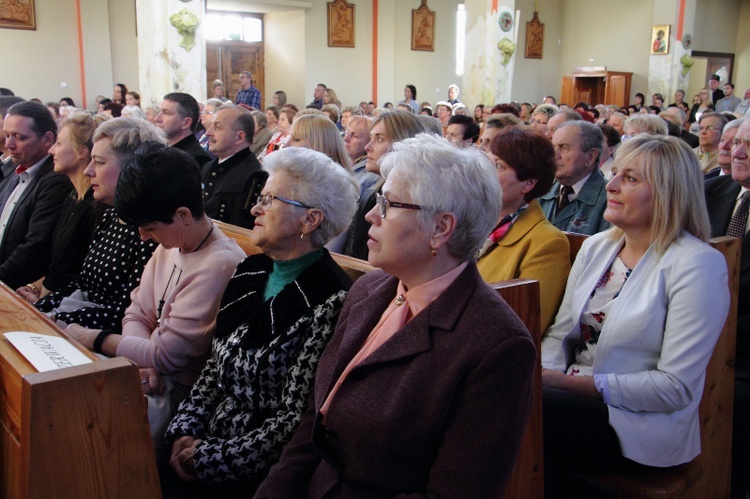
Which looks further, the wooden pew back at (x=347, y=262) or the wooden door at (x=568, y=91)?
the wooden door at (x=568, y=91)

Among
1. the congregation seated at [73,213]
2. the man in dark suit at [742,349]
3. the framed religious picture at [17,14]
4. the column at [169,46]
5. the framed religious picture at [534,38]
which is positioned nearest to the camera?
the man in dark suit at [742,349]

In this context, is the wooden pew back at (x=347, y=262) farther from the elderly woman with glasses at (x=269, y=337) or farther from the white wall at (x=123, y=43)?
the white wall at (x=123, y=43)

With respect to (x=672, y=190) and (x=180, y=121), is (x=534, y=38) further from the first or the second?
(x=672, y=190)

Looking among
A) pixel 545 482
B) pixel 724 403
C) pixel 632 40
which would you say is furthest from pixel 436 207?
pixel 632 40

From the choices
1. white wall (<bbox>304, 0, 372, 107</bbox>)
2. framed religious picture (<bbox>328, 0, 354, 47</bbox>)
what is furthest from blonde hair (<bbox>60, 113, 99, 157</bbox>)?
framed religious picture (<bbox>328, 0, 354, 47</bbox>)

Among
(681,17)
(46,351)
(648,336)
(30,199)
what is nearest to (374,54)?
(681,17)

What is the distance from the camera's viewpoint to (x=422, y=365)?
4.83ft

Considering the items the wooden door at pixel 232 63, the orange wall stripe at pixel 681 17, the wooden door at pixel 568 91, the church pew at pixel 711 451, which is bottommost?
the church pew at pixel 711 451

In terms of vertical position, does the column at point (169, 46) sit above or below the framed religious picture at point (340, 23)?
below

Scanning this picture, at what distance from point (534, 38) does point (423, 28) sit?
444cm

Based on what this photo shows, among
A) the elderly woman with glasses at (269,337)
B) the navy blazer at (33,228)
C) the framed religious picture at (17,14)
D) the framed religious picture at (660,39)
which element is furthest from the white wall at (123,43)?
the elderly woman with glasses at (269,337)

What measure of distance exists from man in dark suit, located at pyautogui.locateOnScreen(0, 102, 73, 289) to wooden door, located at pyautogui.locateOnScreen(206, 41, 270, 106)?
12574 millimetres

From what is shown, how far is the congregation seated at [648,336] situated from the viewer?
198 centimetres

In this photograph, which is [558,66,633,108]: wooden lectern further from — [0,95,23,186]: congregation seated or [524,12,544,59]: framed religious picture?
[0,95,23,186]: congregation seated
